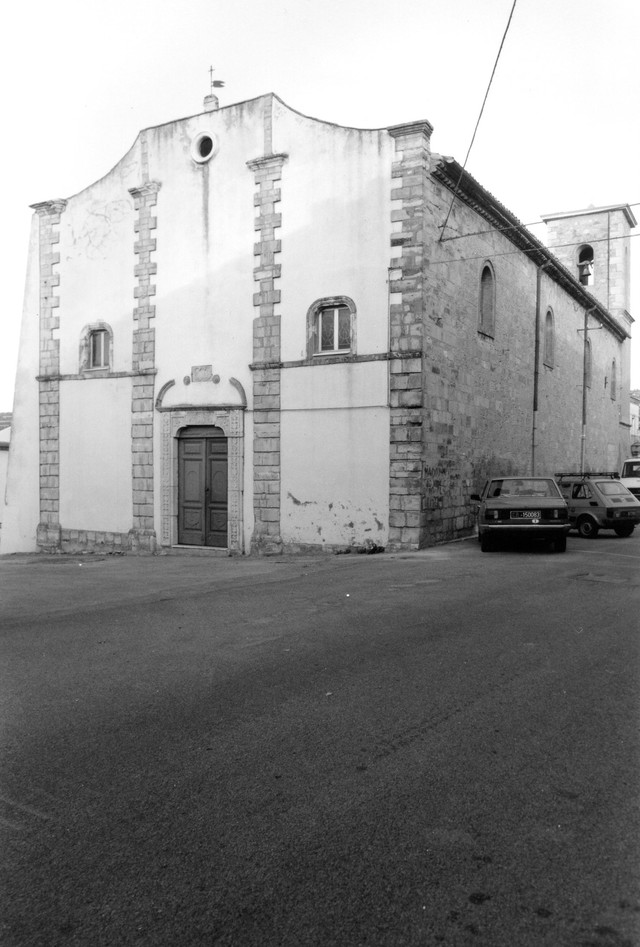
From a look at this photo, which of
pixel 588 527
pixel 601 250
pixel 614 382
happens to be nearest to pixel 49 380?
pixel 588 527

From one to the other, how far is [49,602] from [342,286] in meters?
8.95

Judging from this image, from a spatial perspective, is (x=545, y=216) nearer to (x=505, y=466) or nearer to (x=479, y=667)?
(x=505, y=466)

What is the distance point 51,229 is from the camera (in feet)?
64.4

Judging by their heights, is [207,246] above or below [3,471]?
above

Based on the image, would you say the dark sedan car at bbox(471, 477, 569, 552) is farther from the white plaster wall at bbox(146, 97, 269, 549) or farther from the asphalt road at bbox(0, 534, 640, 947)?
the asphalt road at bbox(0, 534, 640, 947)

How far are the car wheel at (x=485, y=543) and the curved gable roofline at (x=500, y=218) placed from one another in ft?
23.5

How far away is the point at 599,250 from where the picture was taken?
114 ft

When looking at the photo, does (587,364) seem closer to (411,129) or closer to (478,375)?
(478,375)

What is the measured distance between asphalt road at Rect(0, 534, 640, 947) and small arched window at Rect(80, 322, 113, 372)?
11.9 meters

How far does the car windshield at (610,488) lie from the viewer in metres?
17.4

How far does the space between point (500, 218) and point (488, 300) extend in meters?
2.01

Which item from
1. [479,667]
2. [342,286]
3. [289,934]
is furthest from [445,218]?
[289,934]

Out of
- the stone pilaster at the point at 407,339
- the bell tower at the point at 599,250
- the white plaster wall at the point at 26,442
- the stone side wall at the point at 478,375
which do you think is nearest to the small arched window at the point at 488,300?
the stone side wall at the point at 478,375

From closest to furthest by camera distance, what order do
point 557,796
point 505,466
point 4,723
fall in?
point 557,796, point 4,723, point 505,466
